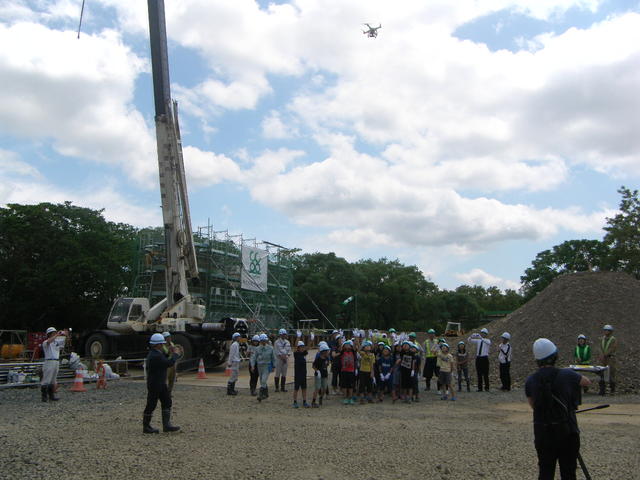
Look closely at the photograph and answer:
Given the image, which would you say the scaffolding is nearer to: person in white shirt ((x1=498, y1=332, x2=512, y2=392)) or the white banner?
the white banner

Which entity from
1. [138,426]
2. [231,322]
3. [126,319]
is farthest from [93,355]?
[138,426]

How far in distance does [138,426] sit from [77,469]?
3063 mm

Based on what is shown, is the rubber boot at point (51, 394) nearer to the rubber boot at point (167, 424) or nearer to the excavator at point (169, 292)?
the rubber boot at point (167, 424)

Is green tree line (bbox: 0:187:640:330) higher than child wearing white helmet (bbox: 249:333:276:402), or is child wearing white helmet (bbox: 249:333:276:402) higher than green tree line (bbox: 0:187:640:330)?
green tree line (bbox: 0:187:640:330)

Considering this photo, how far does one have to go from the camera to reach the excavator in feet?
71.0

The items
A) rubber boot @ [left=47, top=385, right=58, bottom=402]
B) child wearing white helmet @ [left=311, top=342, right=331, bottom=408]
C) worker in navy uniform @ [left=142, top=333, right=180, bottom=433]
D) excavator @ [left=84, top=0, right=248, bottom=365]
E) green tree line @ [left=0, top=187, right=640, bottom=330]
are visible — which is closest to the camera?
worker in navy uniform @ [left=142, top=333, right=180, bottom=433]

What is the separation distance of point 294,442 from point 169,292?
16443 mm

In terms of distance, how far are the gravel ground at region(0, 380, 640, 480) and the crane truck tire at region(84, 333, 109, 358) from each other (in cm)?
1029

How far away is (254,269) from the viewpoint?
4362 cm

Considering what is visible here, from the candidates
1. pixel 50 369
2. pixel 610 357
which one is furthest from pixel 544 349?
pixel 50 369

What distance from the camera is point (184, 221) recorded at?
2339 centimetres

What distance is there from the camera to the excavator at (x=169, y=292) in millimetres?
21641

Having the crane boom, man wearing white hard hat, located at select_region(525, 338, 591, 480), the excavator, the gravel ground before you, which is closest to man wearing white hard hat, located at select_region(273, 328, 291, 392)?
the gravel ground

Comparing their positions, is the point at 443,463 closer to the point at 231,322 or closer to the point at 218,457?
the point at 218,457
